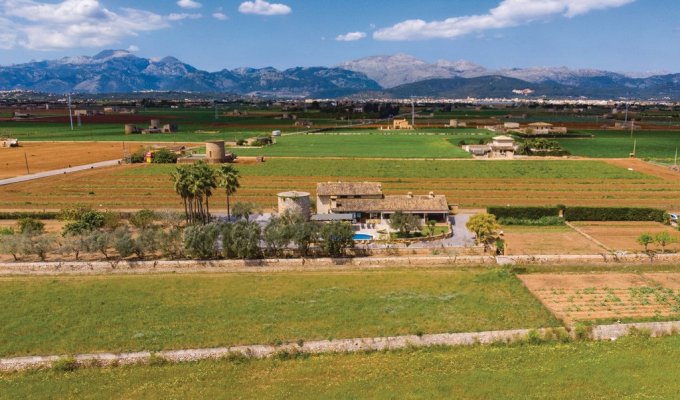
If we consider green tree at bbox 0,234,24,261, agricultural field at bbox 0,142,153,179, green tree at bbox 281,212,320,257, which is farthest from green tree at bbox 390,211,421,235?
agricultural field at bbox 0,142,153,179

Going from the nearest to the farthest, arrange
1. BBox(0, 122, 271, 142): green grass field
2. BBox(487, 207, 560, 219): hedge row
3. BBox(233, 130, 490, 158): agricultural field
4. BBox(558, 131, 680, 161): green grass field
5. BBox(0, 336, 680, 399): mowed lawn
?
BBox(0, 336, 680, 399): mowed lawn → BBox(487, 207, 560, 219): hedge row → BBox(558, 131, 680, 161): green grass field → BBox(233, 130, 490, 158): agricultural field → BBox(0, 122, 271, 142): green grass field

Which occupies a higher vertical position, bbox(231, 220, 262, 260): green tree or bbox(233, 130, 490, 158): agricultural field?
bbox(233, 130, 490, 158): agricultural field

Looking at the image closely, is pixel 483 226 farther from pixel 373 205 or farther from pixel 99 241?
pixel 99 241

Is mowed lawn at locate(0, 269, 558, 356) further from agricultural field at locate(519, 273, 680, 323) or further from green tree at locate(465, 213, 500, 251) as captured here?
green tree at locate(465, 213, 500, 251)

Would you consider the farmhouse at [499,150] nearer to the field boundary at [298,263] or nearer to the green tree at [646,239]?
the green tree at [646,239]

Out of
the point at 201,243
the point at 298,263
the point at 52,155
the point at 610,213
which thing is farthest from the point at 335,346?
the point at 52,155

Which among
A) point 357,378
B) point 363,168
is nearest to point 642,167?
point 363,168

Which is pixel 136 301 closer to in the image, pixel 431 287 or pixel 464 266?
pixel 431 287
